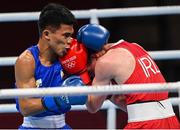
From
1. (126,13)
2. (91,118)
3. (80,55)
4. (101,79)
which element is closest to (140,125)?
(101,79)

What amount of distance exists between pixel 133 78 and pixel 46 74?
0.45 m

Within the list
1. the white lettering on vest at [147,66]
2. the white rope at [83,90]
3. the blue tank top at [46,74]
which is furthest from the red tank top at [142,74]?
the white rope at [83,90]

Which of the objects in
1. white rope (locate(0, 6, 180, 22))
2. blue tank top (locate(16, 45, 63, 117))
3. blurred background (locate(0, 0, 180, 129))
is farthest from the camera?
blurred background (locate(0, 0, 180, 129))

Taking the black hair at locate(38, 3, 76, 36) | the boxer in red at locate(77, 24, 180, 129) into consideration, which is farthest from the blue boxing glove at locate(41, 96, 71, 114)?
the black hair at locate(38, 3, 76, 36)

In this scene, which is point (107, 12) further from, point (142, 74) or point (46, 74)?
point (142, 74)

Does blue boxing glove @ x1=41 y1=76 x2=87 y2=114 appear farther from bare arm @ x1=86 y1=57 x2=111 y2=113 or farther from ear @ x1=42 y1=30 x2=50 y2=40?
ear @ x1=42 y1=30 x2=50 y2=40

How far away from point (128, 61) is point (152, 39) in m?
4.18

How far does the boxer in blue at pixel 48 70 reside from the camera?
2172 mm

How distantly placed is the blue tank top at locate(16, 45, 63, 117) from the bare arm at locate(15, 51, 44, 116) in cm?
3

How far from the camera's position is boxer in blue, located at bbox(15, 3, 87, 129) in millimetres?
2172

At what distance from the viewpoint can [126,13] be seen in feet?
8.96

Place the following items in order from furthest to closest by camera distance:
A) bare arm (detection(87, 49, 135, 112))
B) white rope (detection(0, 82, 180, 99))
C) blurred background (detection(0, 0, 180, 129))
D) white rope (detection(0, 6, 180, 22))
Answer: blurred background (detection(0, 0, 180, 129))
white rope (detection(0, 6, 180, 22))
bare arm (detection(87, 49, 135, 112))
white rope (detection(0, 82, 180, 99))

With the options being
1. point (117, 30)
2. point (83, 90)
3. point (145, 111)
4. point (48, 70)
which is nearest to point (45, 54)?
point (48, 70)

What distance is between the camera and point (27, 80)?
2.29 metres
